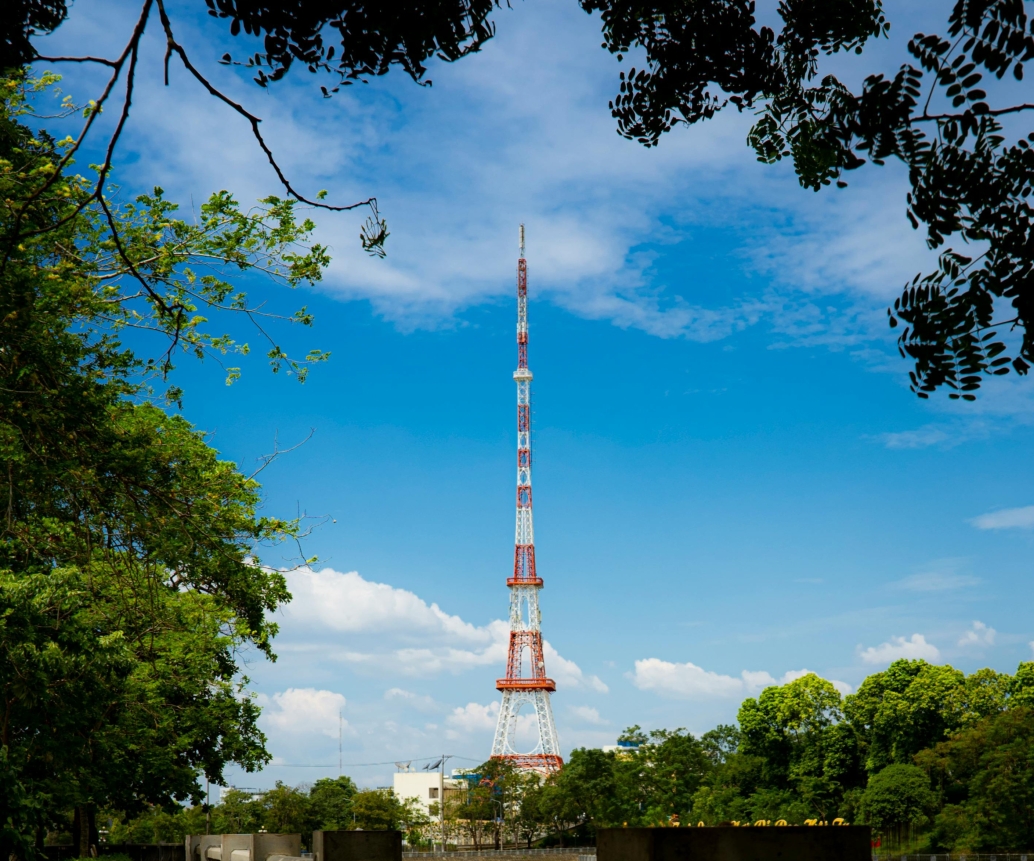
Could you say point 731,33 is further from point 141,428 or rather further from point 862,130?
point 141,428

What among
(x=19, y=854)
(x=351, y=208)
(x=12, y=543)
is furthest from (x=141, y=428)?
(x=351, y=208)

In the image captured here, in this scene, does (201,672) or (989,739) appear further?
(989,739)

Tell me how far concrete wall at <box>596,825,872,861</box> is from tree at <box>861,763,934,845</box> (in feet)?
154

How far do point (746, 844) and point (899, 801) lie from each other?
47984 mm

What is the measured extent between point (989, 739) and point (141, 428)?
127 ft

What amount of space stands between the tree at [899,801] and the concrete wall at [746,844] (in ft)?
154

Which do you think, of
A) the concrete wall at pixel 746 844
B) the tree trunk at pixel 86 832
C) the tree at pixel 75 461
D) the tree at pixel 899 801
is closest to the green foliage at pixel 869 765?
the tree at pixel 899 801

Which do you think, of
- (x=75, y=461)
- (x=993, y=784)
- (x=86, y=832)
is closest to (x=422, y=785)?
(x=993, y=784)

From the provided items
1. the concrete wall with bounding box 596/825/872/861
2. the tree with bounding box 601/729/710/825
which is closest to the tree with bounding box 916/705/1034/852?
the tree with bounding box 601/729/710/825

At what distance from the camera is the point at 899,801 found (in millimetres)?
46625

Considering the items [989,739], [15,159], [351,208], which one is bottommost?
[989,739]

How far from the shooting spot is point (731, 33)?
5.36 m

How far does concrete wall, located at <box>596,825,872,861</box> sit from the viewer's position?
384 cm

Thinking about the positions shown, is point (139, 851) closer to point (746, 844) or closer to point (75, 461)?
point (75, 461)
